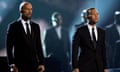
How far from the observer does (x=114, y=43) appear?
731cm

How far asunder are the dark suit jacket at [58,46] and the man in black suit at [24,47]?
292 centimetres

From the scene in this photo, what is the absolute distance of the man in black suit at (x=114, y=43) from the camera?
7293 millimetres

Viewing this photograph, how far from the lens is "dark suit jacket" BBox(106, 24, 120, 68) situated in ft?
23.9

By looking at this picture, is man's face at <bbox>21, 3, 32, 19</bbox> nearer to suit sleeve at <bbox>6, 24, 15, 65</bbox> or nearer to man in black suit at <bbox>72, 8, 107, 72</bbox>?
suit sleeve at <bbox>6, 24, 15, 65</bbox>

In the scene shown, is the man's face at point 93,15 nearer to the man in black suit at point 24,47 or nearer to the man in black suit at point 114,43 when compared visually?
the man in black suit at point 24,47

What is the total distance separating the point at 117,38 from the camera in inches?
Result: 287

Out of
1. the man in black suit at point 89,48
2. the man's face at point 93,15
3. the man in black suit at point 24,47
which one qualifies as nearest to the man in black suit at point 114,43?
the man in black suit at point 89,48

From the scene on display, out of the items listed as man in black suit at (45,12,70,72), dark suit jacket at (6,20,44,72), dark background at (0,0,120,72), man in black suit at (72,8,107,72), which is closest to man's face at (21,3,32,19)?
dark suit jacket at (6,20,44,72)

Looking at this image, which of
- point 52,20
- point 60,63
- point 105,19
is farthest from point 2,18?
point 105,19

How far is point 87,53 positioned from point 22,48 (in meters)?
0.85

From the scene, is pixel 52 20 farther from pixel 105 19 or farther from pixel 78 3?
pixel 105 19

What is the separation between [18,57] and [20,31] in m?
0.33

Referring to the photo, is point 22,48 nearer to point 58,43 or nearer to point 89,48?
point 89,48

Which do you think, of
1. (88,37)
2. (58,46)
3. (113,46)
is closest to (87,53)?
(88,37)
